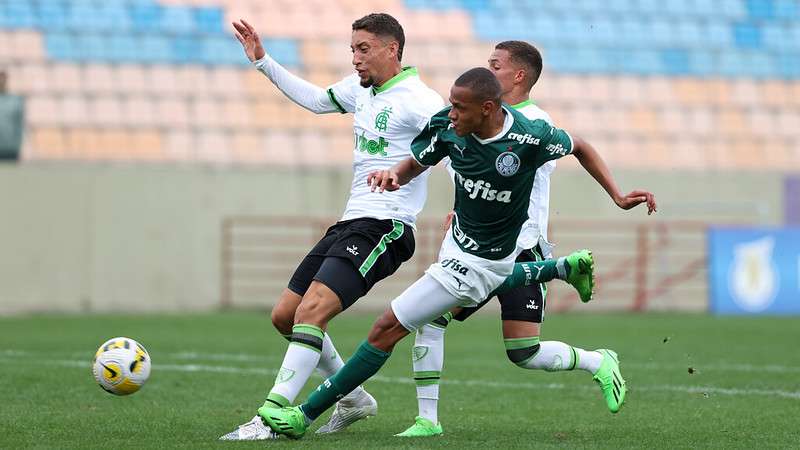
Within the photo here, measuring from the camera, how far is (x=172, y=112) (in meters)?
20.7

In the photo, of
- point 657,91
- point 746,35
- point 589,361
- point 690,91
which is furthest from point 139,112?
point 589,361

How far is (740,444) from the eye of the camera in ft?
22.1

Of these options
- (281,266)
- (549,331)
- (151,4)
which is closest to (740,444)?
(549,331)

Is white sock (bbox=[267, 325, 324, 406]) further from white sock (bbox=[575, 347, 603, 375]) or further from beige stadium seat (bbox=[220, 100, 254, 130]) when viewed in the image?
beige stadium seat (bbox=[220, 100, 254, 130])

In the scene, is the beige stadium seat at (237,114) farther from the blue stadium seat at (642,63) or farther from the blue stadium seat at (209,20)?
the blue stadium seat at (642,63)

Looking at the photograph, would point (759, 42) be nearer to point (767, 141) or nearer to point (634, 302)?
point (767, 141)

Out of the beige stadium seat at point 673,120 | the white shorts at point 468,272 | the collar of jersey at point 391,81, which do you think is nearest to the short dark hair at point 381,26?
the collar of jersey at point 391,81

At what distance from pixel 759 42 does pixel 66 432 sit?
20005mm

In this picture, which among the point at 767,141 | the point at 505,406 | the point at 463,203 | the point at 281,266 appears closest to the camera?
the point at 463,203

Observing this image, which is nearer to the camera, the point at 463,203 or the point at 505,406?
the point at 463,203

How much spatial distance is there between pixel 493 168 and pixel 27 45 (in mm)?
15309

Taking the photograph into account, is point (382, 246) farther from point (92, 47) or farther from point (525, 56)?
point (92, 47)

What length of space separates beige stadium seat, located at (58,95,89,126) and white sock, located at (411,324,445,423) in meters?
13.8

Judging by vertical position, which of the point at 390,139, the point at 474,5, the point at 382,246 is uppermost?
the point at 474,5
